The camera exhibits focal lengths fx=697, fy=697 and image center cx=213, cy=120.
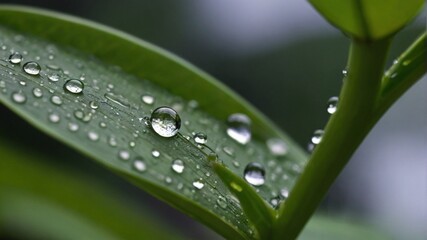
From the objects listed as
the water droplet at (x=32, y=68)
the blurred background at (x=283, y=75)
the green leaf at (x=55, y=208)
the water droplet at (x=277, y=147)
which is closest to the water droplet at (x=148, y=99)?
the water droplet at (x=32, y=68)

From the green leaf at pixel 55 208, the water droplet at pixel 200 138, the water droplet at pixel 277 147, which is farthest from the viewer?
the green leaf at pixel 55 208

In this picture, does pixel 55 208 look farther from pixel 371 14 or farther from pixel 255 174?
pixel 371 14

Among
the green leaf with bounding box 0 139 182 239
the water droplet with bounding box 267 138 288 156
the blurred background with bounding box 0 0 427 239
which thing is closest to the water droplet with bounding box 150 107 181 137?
the water droplet with bounding box 267 138 288 156

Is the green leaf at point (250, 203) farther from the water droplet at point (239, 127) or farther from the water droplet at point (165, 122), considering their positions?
the water droplet at point (239, 127)

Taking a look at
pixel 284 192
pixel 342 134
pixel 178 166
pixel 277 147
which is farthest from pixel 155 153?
pixel 277 147

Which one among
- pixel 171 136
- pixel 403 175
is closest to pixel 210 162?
pixel 171 136

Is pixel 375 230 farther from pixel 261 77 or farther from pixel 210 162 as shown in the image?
pixel 261 77
